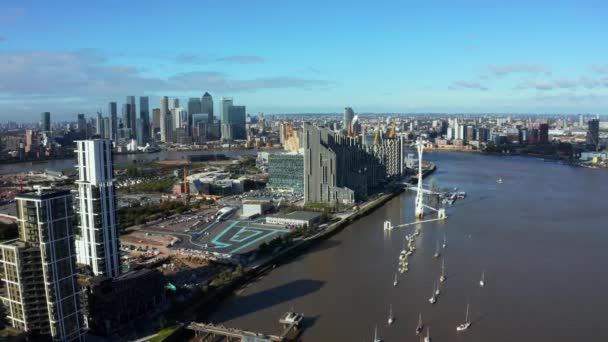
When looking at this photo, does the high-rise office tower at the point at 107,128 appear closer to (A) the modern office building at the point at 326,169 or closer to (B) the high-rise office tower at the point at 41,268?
(A) the modern office building at the point at 326,169

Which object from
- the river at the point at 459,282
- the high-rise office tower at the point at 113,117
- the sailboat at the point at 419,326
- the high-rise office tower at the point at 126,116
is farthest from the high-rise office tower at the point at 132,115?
the sailboat at the point at 419,326

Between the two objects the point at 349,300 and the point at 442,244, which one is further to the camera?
the point at 442,244

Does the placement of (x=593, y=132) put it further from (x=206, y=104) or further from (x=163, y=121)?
(x=206, y=104)

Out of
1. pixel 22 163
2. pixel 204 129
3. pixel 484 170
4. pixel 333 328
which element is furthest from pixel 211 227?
pixel 204 129

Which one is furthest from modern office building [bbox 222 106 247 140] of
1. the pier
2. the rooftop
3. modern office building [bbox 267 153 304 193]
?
the pier

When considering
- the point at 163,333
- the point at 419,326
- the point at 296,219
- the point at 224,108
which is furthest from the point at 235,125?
the point at 419,326

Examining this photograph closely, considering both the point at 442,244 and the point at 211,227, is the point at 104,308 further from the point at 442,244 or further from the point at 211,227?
the point at 442,244
